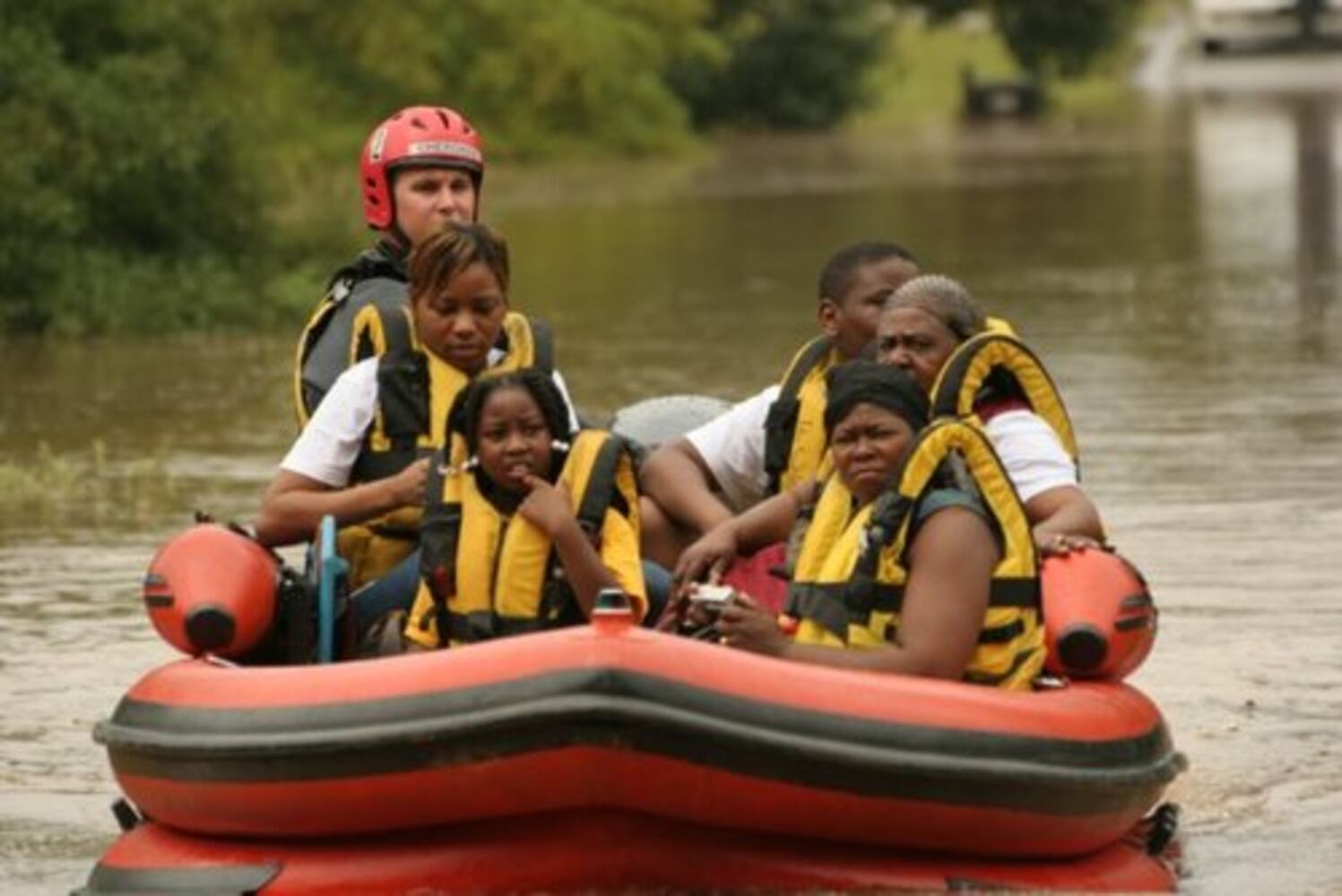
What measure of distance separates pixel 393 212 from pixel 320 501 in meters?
1.22

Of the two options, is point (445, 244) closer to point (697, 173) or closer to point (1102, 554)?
point (1102, 554)

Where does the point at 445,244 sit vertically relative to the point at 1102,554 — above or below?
above

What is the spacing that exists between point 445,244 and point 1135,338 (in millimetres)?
11706

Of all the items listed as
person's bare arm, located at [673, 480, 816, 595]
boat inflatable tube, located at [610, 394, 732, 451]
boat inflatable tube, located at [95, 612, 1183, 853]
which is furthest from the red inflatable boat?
boat inflatable tube, located at [610, 394, 732, 451]

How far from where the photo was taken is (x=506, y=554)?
8.45 metres

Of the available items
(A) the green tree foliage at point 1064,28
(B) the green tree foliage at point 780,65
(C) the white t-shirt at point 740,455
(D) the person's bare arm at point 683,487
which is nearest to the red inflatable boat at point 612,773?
Answer: (D) the person's bare arm at point 683,487

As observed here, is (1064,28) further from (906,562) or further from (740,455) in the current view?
(906,562)

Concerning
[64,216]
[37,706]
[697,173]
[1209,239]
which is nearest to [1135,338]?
[64,216]

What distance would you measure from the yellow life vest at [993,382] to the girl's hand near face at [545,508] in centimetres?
84

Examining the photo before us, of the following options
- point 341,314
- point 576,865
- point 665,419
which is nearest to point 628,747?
point 576,865

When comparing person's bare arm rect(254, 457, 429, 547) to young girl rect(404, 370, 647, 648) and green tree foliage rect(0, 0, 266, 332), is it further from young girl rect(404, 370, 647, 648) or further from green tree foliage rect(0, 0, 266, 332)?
green tree foliage rect(0, 0, 266, 332)

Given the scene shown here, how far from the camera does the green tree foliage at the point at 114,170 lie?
821 inches

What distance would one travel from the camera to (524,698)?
7.77 metres

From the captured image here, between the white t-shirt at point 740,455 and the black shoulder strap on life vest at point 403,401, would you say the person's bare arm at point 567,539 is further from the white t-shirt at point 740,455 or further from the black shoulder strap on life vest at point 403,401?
the white t-shirt at point 740,455
